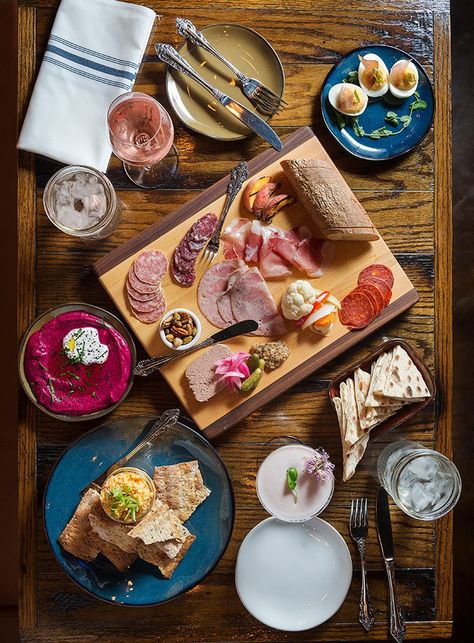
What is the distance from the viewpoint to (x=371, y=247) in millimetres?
2047

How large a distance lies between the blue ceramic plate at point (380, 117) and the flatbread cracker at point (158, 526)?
1.16m

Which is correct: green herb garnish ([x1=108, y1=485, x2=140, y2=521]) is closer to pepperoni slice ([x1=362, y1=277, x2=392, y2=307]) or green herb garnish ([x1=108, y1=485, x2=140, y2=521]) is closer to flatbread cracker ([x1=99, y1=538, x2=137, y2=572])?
flatbread cracker ([x1=99, y1=538, x2=137, y2=572])

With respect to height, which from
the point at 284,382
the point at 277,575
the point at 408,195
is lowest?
the point at 277,575

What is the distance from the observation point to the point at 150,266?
200 cm

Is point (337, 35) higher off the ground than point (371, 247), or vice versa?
point (337, 35)

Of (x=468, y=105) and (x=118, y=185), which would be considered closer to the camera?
(x=118, y=185)

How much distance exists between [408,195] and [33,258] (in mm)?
1133

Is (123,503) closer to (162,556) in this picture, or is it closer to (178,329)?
(162,556)

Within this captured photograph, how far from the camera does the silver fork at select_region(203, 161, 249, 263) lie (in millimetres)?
2006

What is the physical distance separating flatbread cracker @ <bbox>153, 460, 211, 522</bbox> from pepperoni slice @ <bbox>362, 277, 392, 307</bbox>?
0.72 meters

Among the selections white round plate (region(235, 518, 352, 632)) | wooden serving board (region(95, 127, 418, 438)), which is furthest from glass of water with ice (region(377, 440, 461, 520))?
wooden serving board (region(95, 127, 418, 438))

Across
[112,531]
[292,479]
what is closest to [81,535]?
[112,531]

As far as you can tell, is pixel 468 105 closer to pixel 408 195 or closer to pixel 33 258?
pixel 408 195

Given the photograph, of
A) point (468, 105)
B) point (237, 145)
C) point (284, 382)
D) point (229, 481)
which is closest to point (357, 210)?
point (237, 145)
